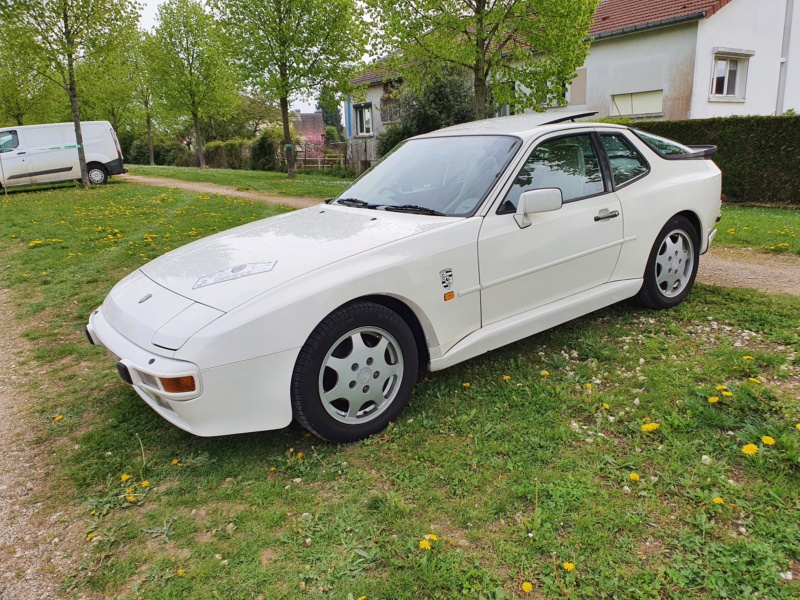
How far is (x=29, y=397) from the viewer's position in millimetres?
3846

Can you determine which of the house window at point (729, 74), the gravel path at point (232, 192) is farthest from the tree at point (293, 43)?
the house window at point (729, 74)

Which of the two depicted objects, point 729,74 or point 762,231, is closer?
point 762,231

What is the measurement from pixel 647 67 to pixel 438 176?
15764 mm

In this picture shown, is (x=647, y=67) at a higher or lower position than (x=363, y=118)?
higher

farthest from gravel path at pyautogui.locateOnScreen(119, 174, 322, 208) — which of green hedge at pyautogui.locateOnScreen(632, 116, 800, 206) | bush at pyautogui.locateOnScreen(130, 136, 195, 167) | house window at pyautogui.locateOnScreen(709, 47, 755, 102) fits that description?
bush at pyautogui.locateOnScreen(130, 136, 195, 167)

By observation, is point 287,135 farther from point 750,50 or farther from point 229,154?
point 750,50

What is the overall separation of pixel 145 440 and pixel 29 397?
1183 millimetres

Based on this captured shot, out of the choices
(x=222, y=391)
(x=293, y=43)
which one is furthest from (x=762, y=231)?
(x=293, y=43)

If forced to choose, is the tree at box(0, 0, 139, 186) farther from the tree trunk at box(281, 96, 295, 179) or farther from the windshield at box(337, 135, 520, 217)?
the windshield at box(337, 135, 520, 217)

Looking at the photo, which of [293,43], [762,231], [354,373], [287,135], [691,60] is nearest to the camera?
[354,373]

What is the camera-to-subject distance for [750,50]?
55.3 feet

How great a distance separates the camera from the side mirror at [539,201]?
3.40m

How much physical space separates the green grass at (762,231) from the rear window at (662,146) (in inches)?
122

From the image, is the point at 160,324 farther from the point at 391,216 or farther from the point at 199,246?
the point at 391,216
